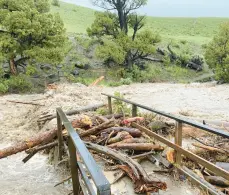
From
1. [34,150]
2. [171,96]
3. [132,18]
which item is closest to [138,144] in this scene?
[34,150]

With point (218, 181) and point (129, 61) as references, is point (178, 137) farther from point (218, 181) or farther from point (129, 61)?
point (129, 61)

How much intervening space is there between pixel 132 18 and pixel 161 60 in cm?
496

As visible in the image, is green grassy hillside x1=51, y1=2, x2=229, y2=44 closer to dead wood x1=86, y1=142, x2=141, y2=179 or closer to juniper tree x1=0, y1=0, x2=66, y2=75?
juniper tree x1=0, y1=0, x2=66, y2=75

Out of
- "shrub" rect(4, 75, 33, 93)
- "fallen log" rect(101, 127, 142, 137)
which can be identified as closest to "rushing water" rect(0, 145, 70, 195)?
"fallen log" rect(101, 127, 142, 137)

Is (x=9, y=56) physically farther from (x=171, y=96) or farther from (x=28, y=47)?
(x=171, y=96)

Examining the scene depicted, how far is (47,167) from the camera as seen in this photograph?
515 centimetres

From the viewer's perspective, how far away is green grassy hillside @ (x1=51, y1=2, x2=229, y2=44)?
112 ft

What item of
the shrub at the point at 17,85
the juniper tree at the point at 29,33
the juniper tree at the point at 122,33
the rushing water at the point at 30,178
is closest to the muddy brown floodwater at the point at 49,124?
the rushing water at the point at 30,178

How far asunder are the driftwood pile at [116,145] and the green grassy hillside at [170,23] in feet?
90.9

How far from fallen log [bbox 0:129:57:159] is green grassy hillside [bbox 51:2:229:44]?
92.1ft

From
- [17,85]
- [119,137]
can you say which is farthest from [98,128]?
[17,85]

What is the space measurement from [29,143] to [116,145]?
4.94 feet

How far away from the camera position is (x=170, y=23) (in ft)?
131

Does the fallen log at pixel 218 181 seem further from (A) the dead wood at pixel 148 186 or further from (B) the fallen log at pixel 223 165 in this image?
(A) the dead wood at pixel 148 186
